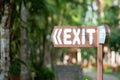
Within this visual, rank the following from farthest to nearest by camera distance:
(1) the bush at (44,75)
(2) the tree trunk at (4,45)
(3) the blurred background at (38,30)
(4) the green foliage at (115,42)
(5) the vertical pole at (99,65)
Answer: (4) the green foliage at (115,42) < (1) the bush at (44,75) < (3) the blurred background at (38,30) < (2) the tree trunk at (4,45) < (5) the vertical pole at (99,65)

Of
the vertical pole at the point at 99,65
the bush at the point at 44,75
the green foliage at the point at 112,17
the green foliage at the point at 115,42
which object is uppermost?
the green foliage at the point at 112,17

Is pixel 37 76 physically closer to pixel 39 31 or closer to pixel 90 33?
pixel 39 31

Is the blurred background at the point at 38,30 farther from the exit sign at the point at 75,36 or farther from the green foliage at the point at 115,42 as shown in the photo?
the exit sign at the point at 75,36

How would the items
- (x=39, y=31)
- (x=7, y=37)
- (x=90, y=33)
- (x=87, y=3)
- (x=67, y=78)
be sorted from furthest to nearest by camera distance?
(x=87, y=3) < (x=39, y=31) < (x=67, y=78) < (x=7, y=37) < (x=90, y=33)

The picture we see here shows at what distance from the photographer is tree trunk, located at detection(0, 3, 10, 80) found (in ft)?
34.6

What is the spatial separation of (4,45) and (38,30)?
51.0 feet

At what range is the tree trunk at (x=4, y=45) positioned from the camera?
10539 millimetres

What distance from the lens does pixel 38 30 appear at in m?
26.1

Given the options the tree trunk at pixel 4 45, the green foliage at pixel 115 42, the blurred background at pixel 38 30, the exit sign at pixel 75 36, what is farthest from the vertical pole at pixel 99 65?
the green foliage at pixel 115 42

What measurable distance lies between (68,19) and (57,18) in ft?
3.13

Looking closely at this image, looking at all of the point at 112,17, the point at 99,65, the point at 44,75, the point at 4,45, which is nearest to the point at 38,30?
the point at 44,75

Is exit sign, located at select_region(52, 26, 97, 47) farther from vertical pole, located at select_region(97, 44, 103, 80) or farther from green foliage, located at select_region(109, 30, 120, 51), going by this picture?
green foliage, located at select_region(109, 30, 120, 51)

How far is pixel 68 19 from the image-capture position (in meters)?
32.1

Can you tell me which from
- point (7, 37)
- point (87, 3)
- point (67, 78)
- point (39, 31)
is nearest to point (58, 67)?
point (67, 78)
